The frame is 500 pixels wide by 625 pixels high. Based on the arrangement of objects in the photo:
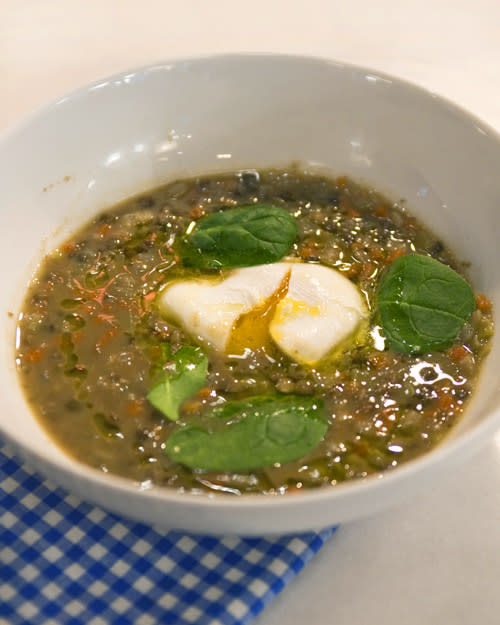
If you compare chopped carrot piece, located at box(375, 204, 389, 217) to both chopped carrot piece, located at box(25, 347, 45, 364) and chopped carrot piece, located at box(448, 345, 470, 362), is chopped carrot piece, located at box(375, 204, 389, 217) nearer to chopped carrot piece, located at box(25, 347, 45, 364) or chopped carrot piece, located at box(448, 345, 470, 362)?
chopped carrot piece, located at box(448, 345, 470, 362)

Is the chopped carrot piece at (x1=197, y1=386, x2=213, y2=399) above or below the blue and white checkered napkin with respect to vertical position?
above

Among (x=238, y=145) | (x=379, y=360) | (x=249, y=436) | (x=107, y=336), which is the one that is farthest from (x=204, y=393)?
(x=238, y=145)

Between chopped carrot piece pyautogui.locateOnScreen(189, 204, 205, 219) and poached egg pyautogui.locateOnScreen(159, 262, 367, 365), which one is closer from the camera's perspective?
poached egg pyautogui.locateOnScreen(159, 262, 367, 365)

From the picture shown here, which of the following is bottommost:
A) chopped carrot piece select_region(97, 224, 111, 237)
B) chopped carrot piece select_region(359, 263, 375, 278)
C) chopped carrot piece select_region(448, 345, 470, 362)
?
chopped carrot piece select_region(448, 345, 470, 362)

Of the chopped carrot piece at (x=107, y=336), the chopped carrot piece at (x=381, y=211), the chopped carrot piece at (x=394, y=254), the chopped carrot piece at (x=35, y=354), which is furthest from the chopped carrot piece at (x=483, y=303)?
the chopped carrot piece at (x=35, y=354)

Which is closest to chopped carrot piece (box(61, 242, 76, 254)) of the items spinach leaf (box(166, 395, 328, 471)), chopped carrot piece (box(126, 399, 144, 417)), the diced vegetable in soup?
the diced vegetable in soup
